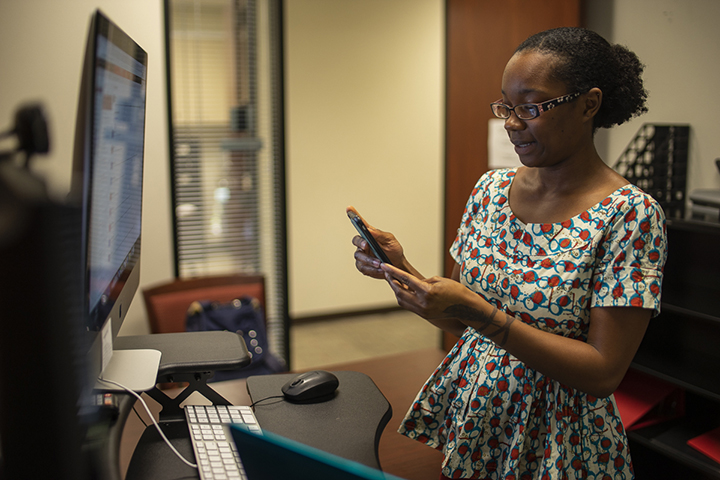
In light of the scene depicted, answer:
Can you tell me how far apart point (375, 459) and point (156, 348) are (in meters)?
0.52

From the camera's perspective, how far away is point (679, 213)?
6.32 ft

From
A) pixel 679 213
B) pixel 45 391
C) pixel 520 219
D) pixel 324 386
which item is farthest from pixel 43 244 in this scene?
pixel 679 213

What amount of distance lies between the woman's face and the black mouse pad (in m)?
0.57

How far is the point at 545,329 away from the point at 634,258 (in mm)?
210

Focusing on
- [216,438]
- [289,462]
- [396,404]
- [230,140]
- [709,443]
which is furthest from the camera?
[230,140]

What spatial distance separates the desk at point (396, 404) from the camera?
1.12m

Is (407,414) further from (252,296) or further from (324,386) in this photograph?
(252,296)

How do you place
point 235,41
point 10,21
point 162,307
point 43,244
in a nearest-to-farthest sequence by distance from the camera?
point 43,244, point 10,21, point 162,307, point 235,41

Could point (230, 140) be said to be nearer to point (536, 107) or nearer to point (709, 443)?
point (536, 107)

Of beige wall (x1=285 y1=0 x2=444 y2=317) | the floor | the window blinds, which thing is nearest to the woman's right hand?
the window blinds

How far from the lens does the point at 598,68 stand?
1079 millimetres

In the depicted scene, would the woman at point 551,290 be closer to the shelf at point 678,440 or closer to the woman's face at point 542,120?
the woman's face at point 542,120

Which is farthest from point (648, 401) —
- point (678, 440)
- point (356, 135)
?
point (356, 135)

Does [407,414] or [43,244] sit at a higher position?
[43,244]
